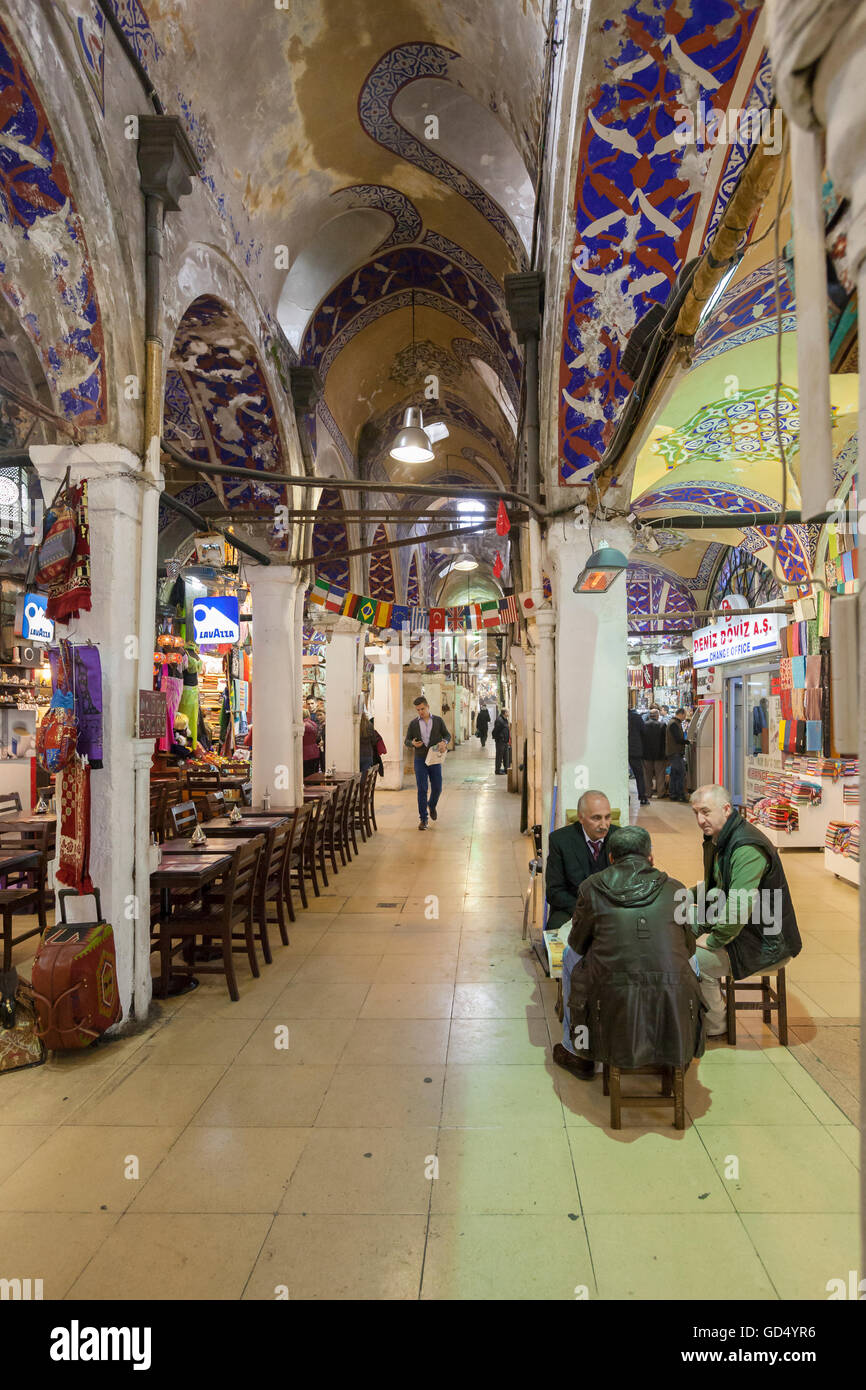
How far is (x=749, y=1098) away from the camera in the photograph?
354 centimetres

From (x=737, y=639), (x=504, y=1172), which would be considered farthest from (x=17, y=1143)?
(x=737, y=639)

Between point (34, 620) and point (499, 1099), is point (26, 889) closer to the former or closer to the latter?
point (499, 1099)

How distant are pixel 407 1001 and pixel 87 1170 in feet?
6.95

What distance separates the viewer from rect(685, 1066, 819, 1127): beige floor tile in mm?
3355

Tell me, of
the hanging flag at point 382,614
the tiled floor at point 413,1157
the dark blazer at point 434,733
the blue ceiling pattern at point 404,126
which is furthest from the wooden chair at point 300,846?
the blue ceiling pattern at point 404,126

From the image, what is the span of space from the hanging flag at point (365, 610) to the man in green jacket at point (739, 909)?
5.84 m

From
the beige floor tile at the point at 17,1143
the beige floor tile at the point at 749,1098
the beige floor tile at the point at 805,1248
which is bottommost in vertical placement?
the beige floor tile at the point at 17,1143

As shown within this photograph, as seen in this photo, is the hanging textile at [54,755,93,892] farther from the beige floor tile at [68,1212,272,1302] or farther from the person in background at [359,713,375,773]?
the person in background at [359,713,375,773]

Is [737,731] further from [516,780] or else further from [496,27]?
[496,27]

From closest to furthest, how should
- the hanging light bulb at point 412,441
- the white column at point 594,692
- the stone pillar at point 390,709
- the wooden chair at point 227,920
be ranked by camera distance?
the wooden chair at point 227,920
the white column at point 594,692
the hanging light bulb at point 412,441
the stone pillar at point 390,709

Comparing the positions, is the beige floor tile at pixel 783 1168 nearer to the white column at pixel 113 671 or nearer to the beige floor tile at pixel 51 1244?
the beige floor tile at pixel 51 1244

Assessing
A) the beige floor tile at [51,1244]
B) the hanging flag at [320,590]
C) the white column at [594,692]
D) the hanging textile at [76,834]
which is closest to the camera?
the beige floor tile at [51,1244]

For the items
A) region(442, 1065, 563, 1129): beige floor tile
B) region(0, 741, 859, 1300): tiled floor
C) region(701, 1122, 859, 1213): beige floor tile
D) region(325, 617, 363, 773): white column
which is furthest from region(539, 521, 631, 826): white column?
region(325, 617, 363, 773): white column

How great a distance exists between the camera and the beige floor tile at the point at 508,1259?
2346mm
